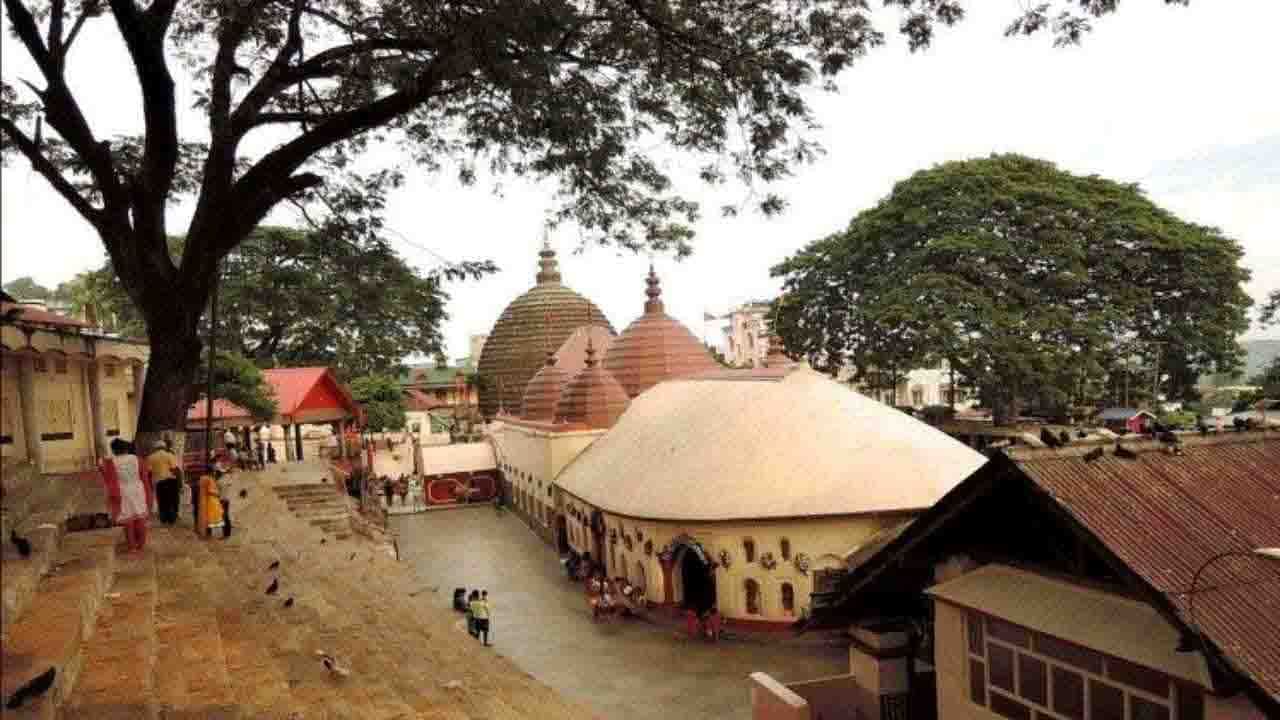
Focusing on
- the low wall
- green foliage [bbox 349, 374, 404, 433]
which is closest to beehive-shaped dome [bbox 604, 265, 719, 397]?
green foliage [bbox 349, 374, 404, 433]

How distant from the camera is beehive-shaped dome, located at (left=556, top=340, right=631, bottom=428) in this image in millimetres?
31881

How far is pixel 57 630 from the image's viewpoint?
17.0ft

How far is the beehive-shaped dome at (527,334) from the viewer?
5044 centimetres

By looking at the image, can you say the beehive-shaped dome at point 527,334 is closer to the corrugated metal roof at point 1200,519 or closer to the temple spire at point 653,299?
the temple spire at point 653,299

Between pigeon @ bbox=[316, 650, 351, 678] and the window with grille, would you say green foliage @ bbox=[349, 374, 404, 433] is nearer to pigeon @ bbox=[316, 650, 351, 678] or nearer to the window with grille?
pigeon @ bbox=[316, 650, 351, 678]

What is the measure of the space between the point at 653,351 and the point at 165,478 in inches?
1002

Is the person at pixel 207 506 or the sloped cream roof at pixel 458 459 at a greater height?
the person at pixel 207 506

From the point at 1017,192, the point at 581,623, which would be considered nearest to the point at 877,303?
the point at 1017,192

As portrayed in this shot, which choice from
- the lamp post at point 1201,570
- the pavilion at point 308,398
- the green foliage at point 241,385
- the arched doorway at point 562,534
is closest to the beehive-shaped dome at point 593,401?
the arched doorway at point 562,534

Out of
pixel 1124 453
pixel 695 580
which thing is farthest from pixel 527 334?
pixel 1124 453

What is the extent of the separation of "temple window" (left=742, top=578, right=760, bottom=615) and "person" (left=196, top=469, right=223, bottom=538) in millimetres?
11584

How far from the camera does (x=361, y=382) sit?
1745 inches

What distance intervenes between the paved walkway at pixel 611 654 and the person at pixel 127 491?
4.97m

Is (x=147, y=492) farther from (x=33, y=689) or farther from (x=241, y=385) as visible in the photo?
(x=241, y=385)
